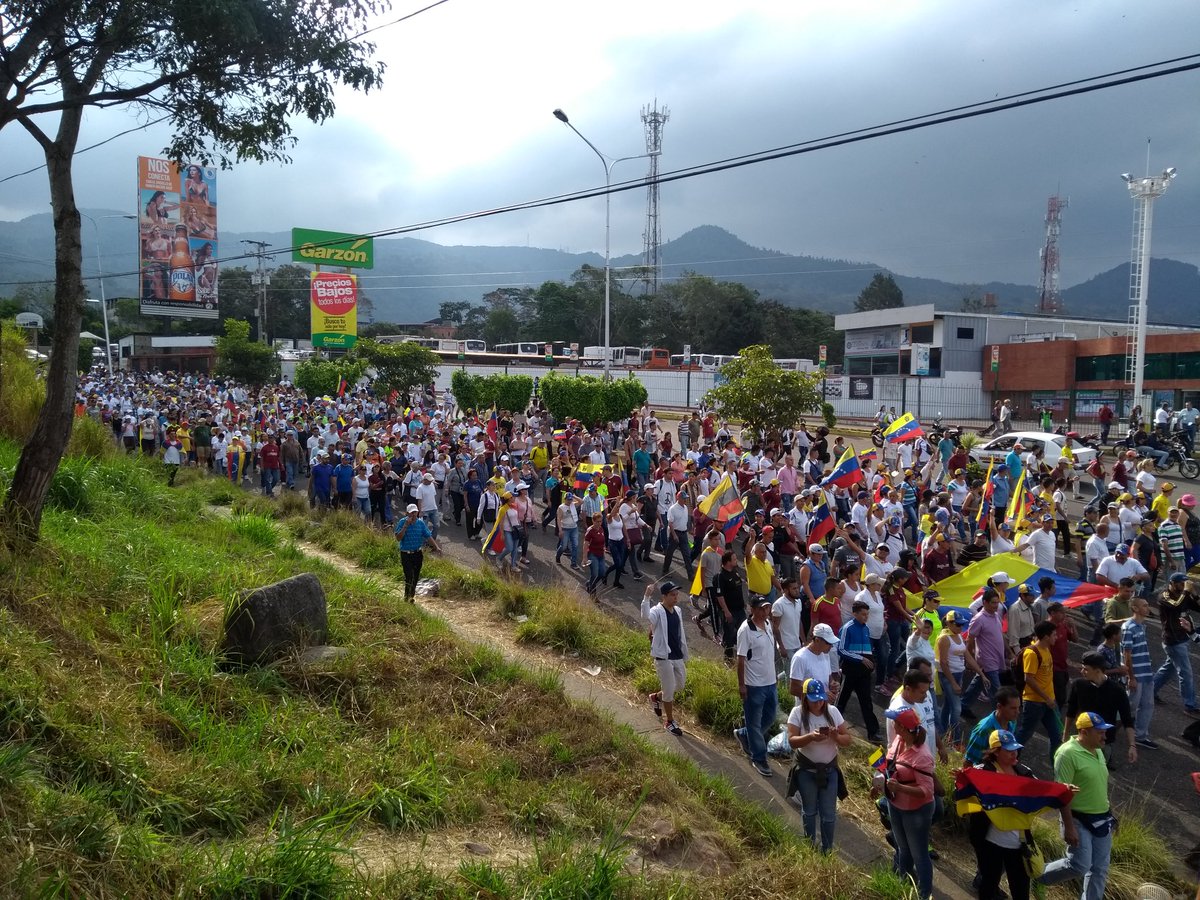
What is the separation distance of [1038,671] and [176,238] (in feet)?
212

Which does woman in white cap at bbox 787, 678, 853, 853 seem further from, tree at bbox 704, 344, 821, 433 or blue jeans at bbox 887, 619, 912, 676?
tree at bbox 704, 344, 821, 433

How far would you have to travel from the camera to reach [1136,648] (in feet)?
25.5

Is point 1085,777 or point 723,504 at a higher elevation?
point 723,504

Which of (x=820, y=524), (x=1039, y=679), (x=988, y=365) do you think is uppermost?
(x=988, y=365)

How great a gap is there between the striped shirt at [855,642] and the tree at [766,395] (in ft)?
48.6

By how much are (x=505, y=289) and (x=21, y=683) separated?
117336mm

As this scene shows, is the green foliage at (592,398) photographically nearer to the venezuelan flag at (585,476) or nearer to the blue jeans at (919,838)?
the venezuelan flag at (585,476)

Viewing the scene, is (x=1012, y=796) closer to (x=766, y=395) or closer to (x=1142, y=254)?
(x=766, y=395)

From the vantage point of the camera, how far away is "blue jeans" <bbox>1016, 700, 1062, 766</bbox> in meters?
7.43

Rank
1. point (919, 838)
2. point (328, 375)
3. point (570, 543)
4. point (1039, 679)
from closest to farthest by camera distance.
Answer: point (919, 838)
point (1039, 679)
point (570, 543)
point (328, 375)

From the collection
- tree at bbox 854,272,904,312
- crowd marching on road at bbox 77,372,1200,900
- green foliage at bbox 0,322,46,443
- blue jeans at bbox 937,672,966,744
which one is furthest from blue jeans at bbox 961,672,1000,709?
tree at bbox 854,272,904,312

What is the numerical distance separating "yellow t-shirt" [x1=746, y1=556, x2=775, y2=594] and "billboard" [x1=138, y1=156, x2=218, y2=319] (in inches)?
2237

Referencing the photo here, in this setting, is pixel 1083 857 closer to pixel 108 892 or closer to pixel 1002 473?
pixel 108 892

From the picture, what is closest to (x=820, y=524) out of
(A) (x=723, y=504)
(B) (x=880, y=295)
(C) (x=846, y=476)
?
(A) (x=723, y=504)
